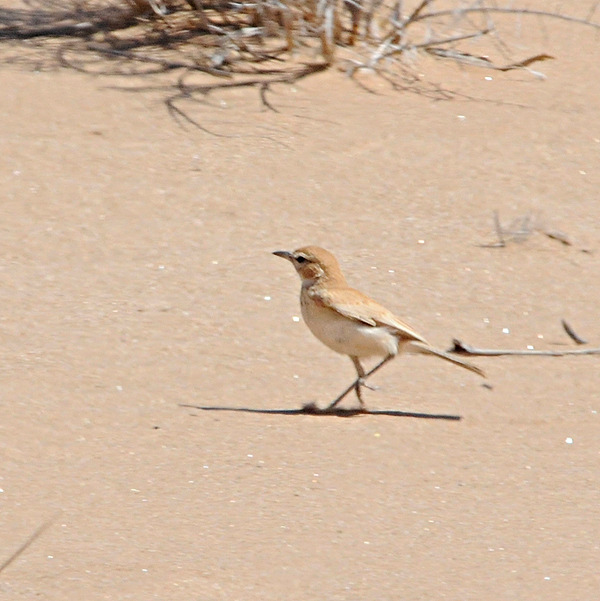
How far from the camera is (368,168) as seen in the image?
844 cm

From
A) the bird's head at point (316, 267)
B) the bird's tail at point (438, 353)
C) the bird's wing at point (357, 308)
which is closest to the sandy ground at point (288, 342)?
the bird's tail at point (438, 353)

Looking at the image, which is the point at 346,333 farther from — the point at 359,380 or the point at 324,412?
the point at 324,412

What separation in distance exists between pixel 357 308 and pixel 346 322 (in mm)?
94

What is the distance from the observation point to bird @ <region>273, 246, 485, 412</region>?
5738 mm

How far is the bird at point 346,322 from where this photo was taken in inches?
226

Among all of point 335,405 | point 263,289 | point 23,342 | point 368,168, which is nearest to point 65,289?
point 23,342

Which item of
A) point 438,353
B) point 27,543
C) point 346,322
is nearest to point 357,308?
point 346,322

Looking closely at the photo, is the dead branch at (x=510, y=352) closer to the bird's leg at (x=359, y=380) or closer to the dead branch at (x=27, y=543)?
the bird's leg at (x=359, y=380)

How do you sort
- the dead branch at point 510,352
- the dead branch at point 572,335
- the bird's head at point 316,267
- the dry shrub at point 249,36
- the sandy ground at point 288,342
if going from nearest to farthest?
the sandy ground at point 288,342 < the bird's head at point 316,267 < the dead branch at point 510,352 < the dead branch at point 572,335 < the dry shrub at point 249,36

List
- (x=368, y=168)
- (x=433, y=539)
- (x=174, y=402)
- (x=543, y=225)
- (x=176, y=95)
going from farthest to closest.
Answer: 1. (x=176, y=95)
2. (x=368, y=168)
3. (x=543, y=225)
4. (x=174, y=402)
5. (x=433, y=539)

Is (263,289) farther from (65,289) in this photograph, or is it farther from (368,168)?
(368,168)

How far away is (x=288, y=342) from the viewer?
21.4 ft

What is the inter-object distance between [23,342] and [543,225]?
3.44 meters

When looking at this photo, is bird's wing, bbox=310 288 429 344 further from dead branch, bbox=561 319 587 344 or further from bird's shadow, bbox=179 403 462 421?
dead branch, bbox=561 319 587 344
